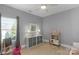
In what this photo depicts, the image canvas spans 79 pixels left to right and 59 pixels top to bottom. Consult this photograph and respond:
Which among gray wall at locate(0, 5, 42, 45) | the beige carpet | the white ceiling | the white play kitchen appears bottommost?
the beige carpet

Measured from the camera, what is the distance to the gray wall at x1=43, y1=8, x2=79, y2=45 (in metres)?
1.35

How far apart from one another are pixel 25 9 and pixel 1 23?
0.40 metres

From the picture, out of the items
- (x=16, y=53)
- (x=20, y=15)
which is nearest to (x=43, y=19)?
(x=20, y=15)

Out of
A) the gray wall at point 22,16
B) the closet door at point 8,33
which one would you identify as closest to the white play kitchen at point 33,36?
the gray wall at point 22,16

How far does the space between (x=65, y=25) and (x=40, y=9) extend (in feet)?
1.47

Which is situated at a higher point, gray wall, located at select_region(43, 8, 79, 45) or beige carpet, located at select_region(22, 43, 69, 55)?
gray wall, located at select_region(43, 8, 79, 45)

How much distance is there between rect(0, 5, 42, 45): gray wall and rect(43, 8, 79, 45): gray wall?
0.15 metres

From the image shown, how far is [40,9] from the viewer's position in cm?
139

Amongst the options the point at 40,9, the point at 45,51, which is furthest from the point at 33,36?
the point at 40,9

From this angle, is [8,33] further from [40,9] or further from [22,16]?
[40,9]

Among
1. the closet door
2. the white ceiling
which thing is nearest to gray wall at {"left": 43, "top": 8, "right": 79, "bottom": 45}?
the white ceiling

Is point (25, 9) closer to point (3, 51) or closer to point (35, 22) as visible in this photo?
point (35, 22)

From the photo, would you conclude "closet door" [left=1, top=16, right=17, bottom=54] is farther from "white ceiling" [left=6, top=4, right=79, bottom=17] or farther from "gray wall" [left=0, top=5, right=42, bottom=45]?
"white ceiling" [left=6, top=4, right=79, bottom=17]

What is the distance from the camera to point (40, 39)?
56.9 inches
